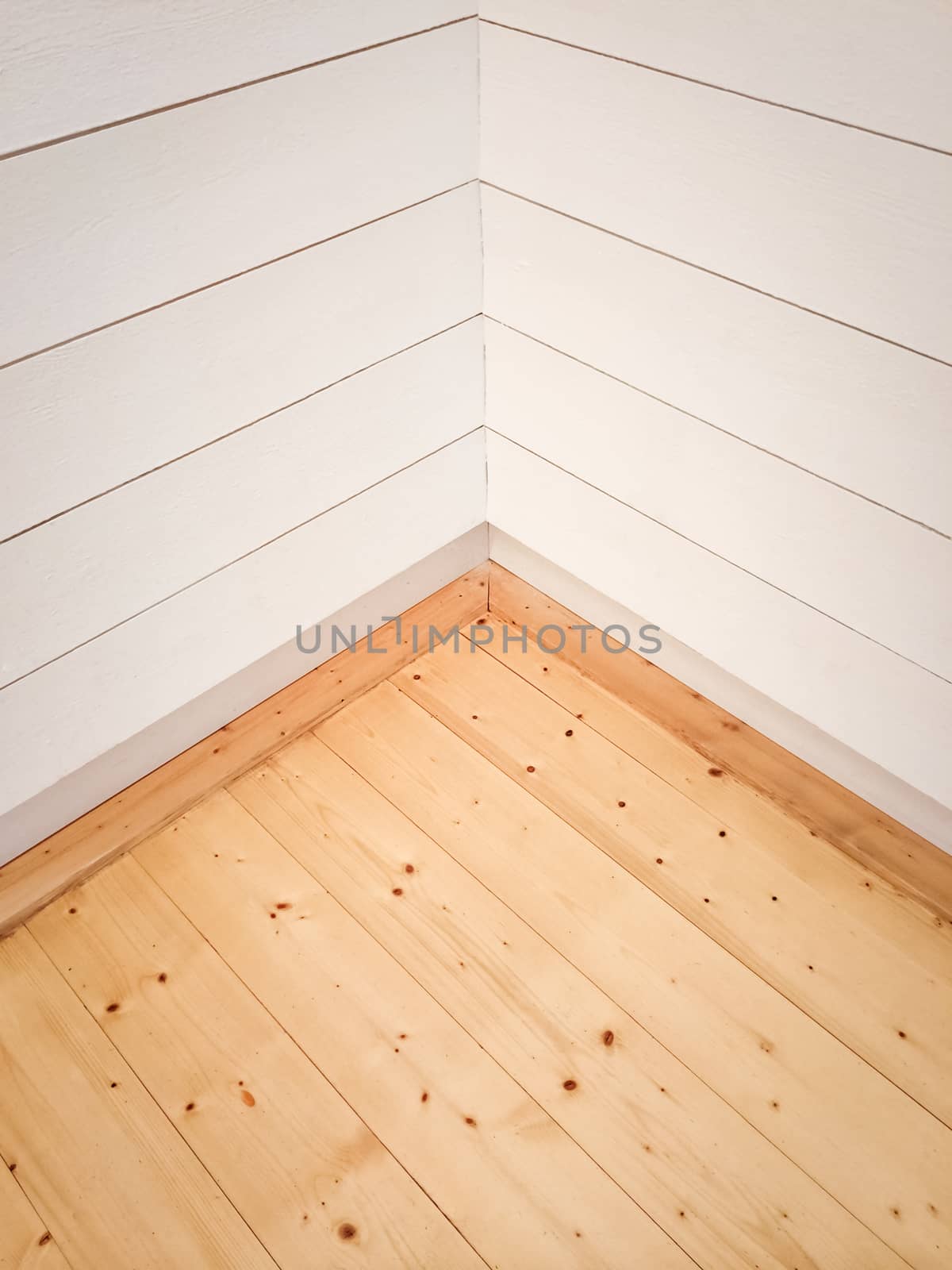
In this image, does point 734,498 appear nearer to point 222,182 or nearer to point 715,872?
point 715,872

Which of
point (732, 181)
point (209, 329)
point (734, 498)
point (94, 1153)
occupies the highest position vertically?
point (732, 181)

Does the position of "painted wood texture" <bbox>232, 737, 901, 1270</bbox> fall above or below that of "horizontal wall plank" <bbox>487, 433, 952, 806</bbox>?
below

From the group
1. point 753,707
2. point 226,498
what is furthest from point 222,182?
point 753,707

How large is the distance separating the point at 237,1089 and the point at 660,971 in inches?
22.9

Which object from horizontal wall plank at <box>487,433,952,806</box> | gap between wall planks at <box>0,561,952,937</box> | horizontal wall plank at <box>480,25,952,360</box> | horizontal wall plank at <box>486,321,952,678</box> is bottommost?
gap between wall planks at <box>0,561,952,937</box>

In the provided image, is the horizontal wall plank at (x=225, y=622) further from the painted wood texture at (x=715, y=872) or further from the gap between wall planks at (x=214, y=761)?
the painted wood texture at (x=715, y=872)

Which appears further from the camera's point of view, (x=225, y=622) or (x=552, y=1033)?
(x=225, y=622)

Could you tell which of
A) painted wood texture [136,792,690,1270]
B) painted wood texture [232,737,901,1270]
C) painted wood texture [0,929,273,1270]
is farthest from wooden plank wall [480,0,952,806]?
painted wood texture [0,929,273,1270]

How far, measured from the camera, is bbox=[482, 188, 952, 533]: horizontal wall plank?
121 cm

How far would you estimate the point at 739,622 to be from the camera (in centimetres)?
158

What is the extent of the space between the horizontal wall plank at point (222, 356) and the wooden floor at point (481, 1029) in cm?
61

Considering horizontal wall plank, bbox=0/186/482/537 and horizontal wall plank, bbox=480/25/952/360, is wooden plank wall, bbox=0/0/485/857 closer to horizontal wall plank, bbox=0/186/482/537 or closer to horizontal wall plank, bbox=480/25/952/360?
horizontal wall plank, bbox=0/186/482/537

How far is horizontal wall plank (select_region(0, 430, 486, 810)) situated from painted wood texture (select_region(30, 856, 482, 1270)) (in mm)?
233

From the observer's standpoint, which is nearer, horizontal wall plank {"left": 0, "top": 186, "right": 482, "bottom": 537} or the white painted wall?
the white painted wall
